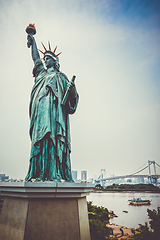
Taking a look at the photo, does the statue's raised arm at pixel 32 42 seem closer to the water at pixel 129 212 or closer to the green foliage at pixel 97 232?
the green foliage at pixel 97 232

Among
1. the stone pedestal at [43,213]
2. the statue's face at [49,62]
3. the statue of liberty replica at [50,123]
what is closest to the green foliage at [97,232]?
the stone pedestal at [43,213]

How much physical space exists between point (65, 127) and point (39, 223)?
250 cm

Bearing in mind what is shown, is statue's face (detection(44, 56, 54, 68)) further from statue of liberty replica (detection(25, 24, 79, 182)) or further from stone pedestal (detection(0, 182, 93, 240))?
stone pedestal (detection(0, 182, 93, 240))

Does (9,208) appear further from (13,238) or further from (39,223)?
(39,223)

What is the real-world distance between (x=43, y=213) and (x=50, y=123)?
2095mm

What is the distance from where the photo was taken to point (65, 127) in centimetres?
469

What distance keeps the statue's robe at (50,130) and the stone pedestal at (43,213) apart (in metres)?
0.66

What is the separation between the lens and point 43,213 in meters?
2.90

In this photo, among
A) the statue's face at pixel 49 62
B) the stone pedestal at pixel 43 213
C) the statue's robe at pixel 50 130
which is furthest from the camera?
the statue's face at pixel 49 62

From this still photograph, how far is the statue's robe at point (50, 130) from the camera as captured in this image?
3838 mm

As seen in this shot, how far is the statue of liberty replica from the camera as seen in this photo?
12.7 feet

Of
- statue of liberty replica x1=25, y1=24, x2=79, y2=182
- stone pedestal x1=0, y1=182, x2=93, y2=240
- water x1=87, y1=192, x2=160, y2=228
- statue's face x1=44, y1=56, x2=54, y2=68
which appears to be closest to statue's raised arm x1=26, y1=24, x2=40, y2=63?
statue of liberty replica x1=25, y1=24, x2=79, y2=182

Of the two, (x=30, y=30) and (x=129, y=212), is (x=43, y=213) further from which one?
(x=129, y=212)

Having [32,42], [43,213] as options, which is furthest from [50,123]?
[32,42]
